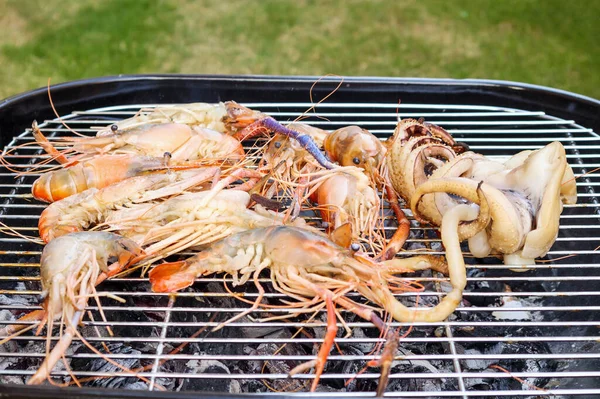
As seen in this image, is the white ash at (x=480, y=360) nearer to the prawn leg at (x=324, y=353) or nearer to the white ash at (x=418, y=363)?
the white ash at (x=418, y=363)

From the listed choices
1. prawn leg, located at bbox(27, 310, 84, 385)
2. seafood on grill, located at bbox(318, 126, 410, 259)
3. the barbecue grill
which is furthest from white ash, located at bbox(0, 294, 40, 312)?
seafood on grill, located at bbox(318, 126, 410, 259)

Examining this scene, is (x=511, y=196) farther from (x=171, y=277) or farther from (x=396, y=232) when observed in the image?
(x=171, y=277)

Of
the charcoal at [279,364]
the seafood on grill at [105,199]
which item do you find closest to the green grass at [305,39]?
the seafood on grill at [105,199]

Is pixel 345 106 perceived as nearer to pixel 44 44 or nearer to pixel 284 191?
pixel 284 191

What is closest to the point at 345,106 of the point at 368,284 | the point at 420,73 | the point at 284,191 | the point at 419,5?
the point at 284,191

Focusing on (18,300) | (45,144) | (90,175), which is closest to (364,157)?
(90,175)

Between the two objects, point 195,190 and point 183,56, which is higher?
point 183,56

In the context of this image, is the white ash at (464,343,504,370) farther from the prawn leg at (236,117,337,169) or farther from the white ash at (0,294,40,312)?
the white ash at (0,294,40,312)
